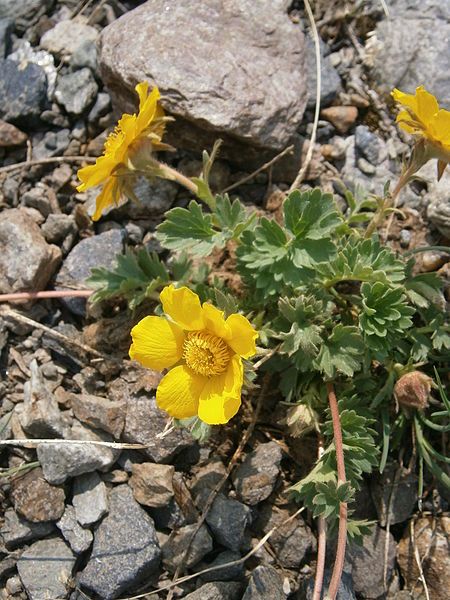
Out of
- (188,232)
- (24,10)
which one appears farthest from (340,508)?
(24,10)

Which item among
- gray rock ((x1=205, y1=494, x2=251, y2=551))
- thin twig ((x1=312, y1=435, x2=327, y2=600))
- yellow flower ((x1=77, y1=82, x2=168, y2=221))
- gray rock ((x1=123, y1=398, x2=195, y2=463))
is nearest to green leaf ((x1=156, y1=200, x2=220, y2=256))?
yellow flower ((x1=77, y1=82, x2=168, y2=221))

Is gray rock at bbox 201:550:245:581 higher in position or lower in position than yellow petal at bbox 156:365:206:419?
lower

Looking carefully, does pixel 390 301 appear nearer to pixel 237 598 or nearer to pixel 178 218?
pixel 178 218

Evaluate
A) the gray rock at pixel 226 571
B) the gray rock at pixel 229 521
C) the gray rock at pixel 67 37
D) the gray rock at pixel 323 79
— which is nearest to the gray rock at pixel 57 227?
the gray rock at pixel 67 37

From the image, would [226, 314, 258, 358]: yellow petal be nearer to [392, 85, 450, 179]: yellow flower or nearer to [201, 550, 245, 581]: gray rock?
[201, 550, 245, 581]: gray rock

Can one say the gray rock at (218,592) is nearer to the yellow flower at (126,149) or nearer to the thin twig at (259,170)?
the yellow flower at (126,149)
